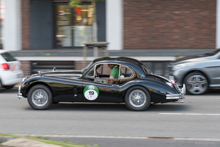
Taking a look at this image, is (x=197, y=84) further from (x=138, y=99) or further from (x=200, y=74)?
(x=138, y=99)

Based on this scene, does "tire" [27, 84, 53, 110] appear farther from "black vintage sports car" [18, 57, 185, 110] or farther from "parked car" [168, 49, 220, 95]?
"parked car" [168, 49, 220, 95]

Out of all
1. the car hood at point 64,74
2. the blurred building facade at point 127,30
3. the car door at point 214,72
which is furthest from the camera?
the blurred building facade at point 127,30

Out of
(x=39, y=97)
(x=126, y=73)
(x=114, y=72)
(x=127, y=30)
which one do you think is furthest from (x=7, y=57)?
(x=127, y=30)

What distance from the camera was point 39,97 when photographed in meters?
9.05

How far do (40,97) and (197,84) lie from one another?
17.1 ft

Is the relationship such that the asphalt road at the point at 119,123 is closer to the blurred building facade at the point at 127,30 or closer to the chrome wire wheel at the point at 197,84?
the chrome wire wheel at the point at 197,84

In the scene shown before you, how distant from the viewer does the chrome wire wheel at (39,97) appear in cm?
902

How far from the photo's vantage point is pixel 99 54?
14445mm

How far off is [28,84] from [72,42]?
9.00 meters

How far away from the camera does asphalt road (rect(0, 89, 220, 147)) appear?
628 cm

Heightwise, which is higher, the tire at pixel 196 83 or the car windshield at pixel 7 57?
the car windshield at pixel 7 57

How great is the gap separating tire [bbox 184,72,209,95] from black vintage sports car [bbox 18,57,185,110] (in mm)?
2709

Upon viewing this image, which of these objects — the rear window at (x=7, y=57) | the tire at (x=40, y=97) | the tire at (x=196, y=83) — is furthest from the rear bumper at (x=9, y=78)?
the tire at (x=196, y=83)

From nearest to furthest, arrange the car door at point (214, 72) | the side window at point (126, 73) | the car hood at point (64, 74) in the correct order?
the side window at point (126, 73) < the car hood at point (64, 74) < the car door at point (214, 72)
